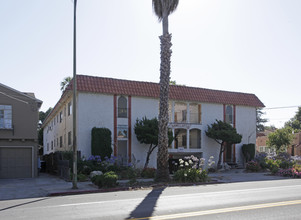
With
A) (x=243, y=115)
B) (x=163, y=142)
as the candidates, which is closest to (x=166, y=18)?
(x=163, y=142)

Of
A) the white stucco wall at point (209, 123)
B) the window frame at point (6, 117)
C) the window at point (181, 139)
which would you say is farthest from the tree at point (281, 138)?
the window frame at point (6, 117)

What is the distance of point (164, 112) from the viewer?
58.4 ft

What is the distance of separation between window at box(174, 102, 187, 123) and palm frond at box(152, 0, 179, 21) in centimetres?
1108

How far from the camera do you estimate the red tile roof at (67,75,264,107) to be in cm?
2338

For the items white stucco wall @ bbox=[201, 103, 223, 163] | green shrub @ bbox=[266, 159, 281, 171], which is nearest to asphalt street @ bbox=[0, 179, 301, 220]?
green shrub @ bbox=[266, 159, 281, 171]

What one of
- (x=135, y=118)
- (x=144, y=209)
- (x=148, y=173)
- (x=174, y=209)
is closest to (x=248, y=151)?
(x=135, y=118)

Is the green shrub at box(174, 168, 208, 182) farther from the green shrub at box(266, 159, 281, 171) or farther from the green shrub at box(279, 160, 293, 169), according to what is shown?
the green shrub at box(279, 160, 293, 169)

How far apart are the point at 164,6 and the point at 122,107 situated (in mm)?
9123

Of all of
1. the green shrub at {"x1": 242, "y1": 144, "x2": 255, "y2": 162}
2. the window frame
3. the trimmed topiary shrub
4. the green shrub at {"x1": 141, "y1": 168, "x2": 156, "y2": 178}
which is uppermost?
the window frame

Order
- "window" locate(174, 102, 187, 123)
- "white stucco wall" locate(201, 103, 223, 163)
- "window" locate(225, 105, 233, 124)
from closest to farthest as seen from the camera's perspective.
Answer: "white stucco wall" locate(201, 103, 223, 163) < "window" locate(174, 102, 187, 123) < "window" locate(225, 105, 233, 124)

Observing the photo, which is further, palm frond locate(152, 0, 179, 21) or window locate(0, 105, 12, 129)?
window locate(0, 105, 12, 129)

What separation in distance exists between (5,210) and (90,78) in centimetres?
1525

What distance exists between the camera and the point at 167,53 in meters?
18.3

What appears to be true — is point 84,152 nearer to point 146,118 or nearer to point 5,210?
point 146,118
